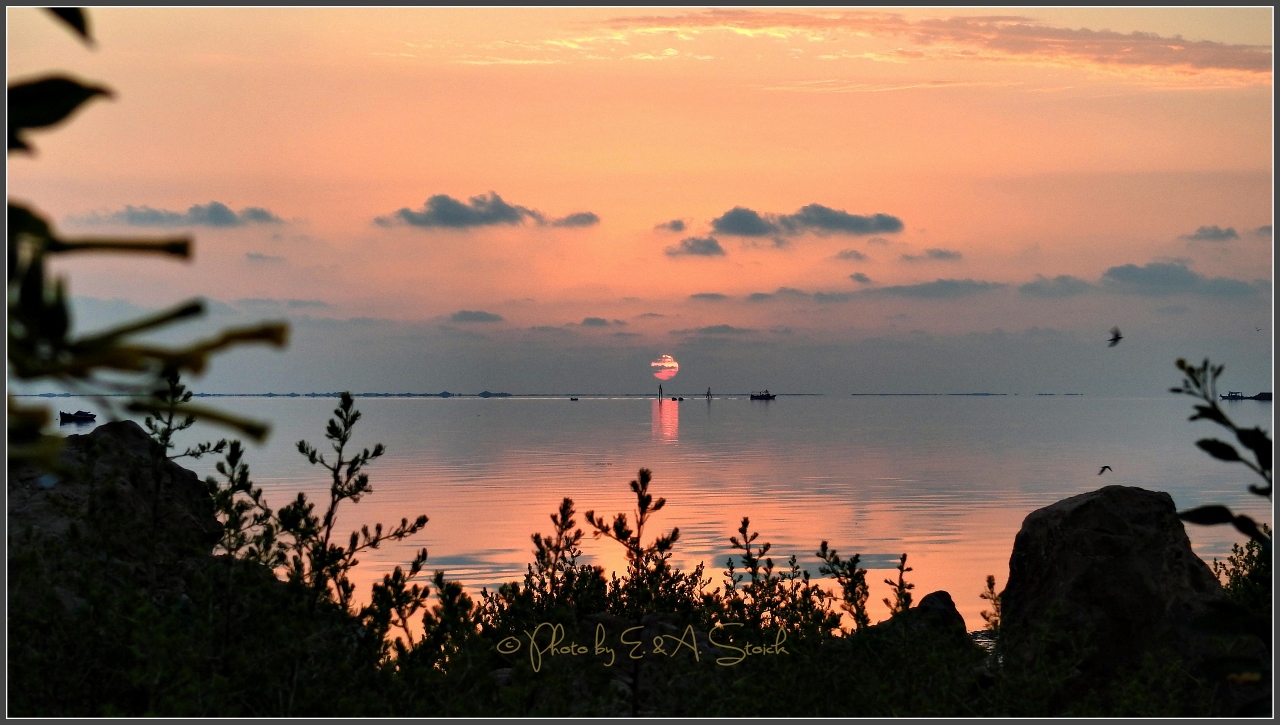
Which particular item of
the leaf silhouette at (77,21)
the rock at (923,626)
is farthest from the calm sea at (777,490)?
the leaf silhouette at (77,21)

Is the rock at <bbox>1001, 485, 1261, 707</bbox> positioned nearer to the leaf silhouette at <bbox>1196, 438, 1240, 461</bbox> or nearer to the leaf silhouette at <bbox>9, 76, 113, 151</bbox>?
the leaf silhouette at <bbox>1196, 438, 1240, 461</bbox>

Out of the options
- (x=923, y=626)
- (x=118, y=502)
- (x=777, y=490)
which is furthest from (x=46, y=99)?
(x=777, y=490)

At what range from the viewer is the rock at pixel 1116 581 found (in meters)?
11.2

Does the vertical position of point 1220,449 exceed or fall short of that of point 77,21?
it falls short

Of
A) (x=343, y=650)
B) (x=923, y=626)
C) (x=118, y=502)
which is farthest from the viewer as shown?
(x=923, y=626)

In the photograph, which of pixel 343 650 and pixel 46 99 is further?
pixel 343 650

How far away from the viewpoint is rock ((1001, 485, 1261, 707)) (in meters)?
11.2

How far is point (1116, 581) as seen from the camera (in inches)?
454

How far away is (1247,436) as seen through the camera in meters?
4.15

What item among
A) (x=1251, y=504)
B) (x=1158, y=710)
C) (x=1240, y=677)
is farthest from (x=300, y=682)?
(x=1251, y=504)

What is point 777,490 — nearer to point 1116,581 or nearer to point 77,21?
point 1116,581

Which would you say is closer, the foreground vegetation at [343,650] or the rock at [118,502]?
the foreground vegetation at [343,650]

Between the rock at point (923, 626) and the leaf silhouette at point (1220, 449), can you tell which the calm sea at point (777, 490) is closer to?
the rock at point (923, 626)

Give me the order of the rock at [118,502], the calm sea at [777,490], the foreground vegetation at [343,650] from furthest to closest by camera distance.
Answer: the calm sea at [777,490] < the rock at [118,502] < the foreground vegetation at [343,650]
